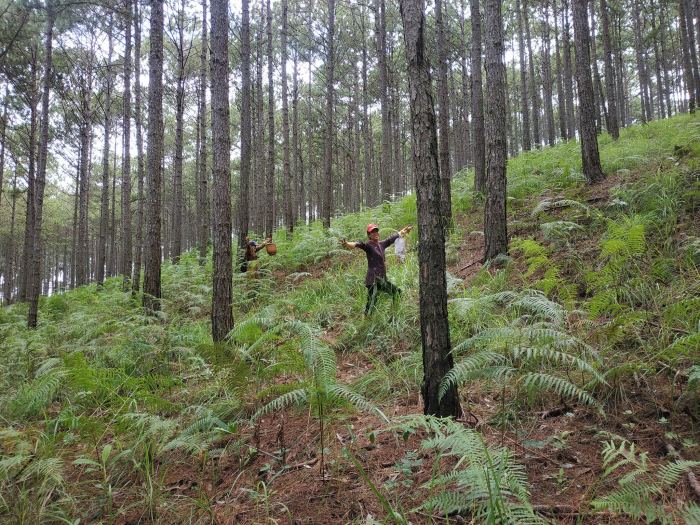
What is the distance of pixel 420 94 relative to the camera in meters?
2.93

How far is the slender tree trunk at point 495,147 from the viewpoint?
22.5 feet

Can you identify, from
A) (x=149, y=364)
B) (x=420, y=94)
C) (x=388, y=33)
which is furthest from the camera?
(x=388, y=33)

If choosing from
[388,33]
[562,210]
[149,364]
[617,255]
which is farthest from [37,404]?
[388,33]

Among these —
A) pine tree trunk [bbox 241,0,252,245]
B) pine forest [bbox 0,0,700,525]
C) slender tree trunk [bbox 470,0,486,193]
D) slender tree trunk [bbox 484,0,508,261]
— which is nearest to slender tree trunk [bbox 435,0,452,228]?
pine forest [bbox 0,0,700,525]

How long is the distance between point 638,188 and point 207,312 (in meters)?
8.90

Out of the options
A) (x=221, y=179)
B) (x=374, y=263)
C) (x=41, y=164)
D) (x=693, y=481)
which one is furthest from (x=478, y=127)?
(x=41, y=164)

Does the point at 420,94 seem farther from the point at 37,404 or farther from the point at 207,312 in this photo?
the point at 207,312

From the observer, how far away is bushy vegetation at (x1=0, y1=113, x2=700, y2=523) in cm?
235

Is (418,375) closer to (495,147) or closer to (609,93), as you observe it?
(495,147)

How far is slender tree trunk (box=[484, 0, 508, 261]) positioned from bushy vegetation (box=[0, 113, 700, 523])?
0.48 meters

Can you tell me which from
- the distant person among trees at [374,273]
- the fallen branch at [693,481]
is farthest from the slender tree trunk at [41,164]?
the fallen branch at [693,481]

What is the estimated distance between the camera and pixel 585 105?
333 inches

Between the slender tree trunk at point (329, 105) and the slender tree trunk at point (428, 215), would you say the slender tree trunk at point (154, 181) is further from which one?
the slender tree trunk at point (428, 215)

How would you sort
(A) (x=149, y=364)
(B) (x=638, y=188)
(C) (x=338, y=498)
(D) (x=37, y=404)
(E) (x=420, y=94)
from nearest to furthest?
(C) (x=338, y=498)
(E) (x=420, y=94)
(D) (x=37, y=404)
(A) (x=149, y=364)
(B) (x=638, y=188)
